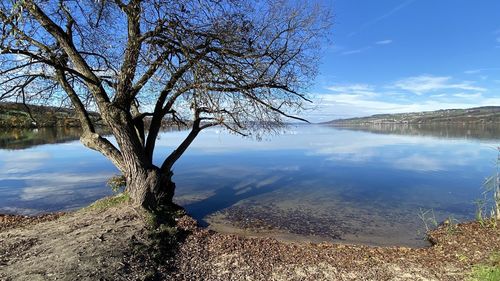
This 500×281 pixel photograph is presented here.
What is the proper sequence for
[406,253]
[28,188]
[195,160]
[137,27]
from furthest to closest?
[195,160], [28,188], [137,27], [406,253]

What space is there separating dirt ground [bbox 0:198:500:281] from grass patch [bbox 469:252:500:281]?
10.4 inches

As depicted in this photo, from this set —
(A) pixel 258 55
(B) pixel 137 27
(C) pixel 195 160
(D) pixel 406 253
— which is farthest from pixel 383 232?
(C) pixel 195 160

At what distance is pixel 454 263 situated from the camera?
7746 mm

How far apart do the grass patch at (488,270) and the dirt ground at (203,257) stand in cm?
26

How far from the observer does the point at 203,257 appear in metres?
8.13

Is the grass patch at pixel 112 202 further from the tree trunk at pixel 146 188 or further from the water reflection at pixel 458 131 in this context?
the water reflection at pixel 458 131

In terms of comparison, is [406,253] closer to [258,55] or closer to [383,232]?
[383,232]

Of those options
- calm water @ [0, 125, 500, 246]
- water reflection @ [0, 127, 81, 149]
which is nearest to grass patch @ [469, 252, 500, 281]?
calm water @ [0, 125, 500, 246]

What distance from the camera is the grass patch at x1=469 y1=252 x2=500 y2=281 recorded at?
5867 millimetres

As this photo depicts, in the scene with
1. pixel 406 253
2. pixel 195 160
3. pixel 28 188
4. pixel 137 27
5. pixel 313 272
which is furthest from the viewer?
pixel 195 160

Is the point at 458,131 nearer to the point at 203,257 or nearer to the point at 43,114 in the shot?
the point at 43,114

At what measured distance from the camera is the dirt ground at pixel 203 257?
665 cm

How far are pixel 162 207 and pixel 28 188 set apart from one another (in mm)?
11654

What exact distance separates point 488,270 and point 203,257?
5572mm
